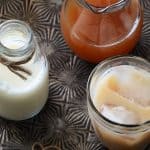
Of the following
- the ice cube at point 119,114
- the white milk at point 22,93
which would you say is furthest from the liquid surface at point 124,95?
the white milk at point 22,93

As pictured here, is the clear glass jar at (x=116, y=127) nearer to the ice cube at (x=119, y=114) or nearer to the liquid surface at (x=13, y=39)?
the ice cube at (x=119, y=114)

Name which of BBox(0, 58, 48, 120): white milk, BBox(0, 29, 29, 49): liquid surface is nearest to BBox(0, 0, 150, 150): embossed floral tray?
BBox(0, 58, 48, 120): white milk

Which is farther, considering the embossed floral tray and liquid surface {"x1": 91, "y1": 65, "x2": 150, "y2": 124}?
the embossed floral tray

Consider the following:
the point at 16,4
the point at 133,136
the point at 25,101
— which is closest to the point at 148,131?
the point at 133,136

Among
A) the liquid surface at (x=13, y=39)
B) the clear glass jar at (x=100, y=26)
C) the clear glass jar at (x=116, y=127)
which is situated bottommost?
the clear glass jar at (x=116, y=127)

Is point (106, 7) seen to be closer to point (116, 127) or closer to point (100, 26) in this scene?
point (100, 26)

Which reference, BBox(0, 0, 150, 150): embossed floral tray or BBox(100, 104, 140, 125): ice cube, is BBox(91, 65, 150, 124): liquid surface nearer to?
BBox(100, 104, 140, 125): ice cube
